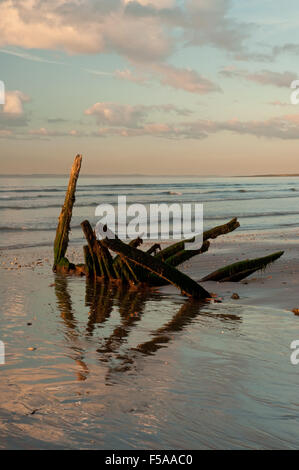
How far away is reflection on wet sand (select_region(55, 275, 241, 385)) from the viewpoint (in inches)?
209

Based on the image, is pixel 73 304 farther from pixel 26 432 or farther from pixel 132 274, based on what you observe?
pixel 26 432

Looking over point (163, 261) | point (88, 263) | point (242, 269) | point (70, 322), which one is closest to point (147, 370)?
point (70, 322)

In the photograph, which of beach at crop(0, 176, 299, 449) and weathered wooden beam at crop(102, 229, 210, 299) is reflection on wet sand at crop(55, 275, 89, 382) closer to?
beach at crop(0, 176, 299, 449)

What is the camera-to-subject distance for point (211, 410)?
13.1ft

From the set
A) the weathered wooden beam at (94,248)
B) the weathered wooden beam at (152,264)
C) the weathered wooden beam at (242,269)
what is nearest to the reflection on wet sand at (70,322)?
the weathered wooden beam at (94,248)

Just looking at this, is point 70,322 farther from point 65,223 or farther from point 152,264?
point 65,223

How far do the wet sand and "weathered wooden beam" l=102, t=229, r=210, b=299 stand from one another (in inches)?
11.4

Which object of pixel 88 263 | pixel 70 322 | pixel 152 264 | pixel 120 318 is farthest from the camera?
pixel 88 263

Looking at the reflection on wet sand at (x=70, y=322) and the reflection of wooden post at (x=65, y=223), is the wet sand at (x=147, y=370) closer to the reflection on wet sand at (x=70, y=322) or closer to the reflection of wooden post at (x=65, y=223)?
the reflection on wet sand at (x=70, y=322)

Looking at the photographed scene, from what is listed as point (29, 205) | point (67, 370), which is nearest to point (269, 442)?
point (67, 370)

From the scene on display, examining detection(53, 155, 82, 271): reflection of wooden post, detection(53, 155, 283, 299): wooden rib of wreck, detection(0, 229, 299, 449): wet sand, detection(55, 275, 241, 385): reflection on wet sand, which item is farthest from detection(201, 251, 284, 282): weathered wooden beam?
detection(53, 155, 82, 271): reflection of wooden post

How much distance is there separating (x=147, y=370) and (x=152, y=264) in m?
3.04

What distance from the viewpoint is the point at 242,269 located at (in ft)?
31.2
